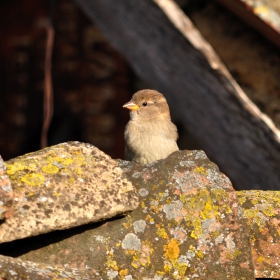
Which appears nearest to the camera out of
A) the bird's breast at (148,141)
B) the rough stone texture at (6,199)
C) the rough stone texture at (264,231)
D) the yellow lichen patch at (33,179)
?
the rough stone texture at (6,199)

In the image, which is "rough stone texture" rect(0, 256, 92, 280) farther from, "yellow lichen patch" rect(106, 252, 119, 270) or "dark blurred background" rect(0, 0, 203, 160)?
"dark blurred background" rect(0, 0, 203, 160)

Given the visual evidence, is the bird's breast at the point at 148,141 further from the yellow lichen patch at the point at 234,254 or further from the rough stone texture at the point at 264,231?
the yellow lichen patch at the point at 234,254

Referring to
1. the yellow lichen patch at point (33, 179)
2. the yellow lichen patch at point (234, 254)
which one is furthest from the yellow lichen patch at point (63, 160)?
the yellow lichen patch at point (234, 254)

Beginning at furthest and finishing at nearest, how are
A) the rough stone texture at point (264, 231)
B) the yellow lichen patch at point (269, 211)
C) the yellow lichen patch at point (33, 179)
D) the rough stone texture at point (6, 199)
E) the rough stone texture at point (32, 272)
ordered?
the yellow lichen patch at point (269, 211) < the rough stone texture at point (264, 231) < the yellow lichen patch at point (33, 179) < the rough stone texture at point (6, 199) < the rough stone texture at point (32, 272)

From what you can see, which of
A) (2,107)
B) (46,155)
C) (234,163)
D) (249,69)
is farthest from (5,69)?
(46,155)

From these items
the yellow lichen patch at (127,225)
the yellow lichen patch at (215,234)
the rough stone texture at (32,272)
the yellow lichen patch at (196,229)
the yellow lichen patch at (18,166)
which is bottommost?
the rough stone texture at (32,272)

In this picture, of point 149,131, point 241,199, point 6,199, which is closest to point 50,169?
point 6,199
